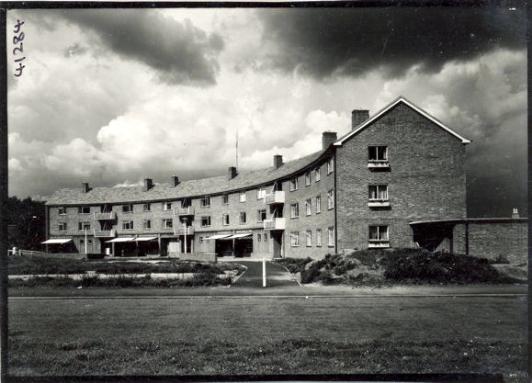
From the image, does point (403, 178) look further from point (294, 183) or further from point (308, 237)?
point (294, 183)

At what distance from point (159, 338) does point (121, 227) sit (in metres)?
61.1

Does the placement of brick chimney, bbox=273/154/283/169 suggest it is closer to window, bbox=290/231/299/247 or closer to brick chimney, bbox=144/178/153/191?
window, bbox=290/231/299/247

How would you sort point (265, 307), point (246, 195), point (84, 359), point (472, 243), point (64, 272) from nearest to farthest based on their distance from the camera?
point (84, 359) → point (265, 307) → point (64, 272) → point (472, 243) → point (246, 195)

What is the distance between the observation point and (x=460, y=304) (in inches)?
468

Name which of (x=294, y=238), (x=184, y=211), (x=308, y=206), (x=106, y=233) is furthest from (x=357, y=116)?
(x=106, y=233)

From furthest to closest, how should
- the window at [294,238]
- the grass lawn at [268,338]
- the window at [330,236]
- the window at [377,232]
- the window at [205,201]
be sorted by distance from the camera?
the window at [205,201] < the window at [294,238] < the window at [330,236] < the window at [377,232] < the grass lawn at [268,338]

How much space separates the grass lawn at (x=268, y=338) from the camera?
670cm

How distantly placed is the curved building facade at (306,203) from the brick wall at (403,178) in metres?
0.06

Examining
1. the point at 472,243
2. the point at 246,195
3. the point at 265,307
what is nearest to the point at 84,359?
the point at 265,307

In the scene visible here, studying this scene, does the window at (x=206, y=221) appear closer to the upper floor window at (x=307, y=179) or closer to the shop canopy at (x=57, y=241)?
the upper floor window at (x=307, y=179)

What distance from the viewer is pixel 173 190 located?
207 ft

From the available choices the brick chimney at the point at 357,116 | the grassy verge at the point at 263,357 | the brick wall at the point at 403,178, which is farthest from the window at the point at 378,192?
the grassy verge at the point at 263,357

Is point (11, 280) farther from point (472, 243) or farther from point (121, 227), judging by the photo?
point (121, 227)

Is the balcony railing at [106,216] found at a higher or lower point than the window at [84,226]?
higher
